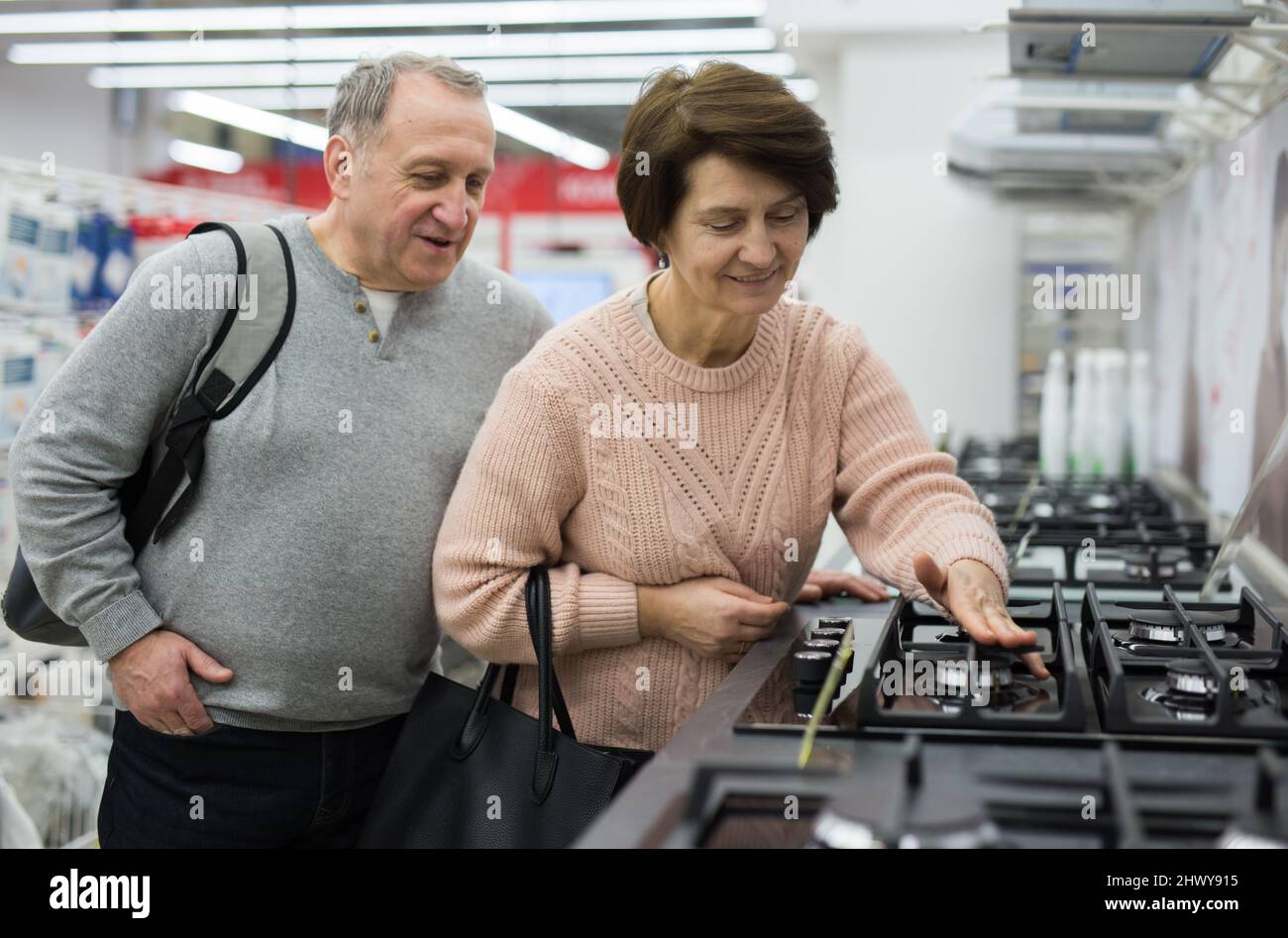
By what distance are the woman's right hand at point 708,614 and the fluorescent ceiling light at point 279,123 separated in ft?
29.5

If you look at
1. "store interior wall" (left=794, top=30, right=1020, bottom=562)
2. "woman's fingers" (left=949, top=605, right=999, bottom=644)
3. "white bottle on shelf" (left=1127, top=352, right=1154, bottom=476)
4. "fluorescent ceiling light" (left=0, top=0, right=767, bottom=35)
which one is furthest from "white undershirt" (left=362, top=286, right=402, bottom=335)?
"fluorescent ceiling light" (left=0, top=0, right=767, bottom=35)

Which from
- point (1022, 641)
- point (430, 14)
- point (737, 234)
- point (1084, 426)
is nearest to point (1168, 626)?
point (1022, 641)

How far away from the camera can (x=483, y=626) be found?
1498 mm

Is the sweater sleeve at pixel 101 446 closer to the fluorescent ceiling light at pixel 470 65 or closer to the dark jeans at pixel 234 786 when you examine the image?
the dark jeans at pixel 234 786

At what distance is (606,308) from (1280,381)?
4.12ft

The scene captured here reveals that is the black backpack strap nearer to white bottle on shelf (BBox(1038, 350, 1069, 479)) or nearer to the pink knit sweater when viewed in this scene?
the pink knit sweater

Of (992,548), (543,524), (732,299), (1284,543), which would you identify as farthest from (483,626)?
(1284,543)

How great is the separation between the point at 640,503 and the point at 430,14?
6.35m

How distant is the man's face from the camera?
1.67m

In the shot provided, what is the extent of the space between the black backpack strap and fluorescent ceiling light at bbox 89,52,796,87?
627cm

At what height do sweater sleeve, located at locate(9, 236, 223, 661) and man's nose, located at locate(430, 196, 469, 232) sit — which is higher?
man's nose, located at locate(430, 196, 469, 232)

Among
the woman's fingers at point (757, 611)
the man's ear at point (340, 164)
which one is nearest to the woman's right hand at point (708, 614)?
the woman's fingers at point (757, 611)

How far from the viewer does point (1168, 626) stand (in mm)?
1439
